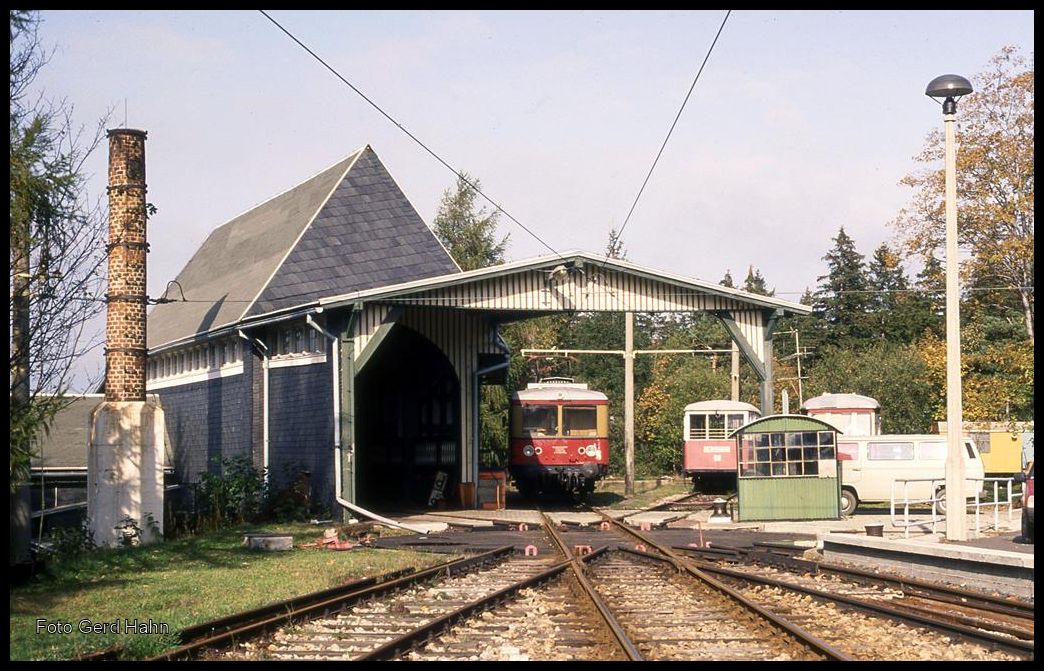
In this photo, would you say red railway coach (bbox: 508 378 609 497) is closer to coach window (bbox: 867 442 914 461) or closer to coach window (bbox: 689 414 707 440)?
coach window (bbox: 689 414 707 440)

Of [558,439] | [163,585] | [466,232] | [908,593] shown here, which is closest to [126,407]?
[163,585]

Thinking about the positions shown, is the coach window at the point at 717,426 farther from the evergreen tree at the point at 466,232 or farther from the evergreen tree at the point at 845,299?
the evergreen tree at the point at 845,299

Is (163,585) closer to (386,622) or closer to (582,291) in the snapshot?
(386,622)

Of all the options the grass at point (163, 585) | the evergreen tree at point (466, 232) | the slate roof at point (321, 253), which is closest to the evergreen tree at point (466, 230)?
the evergreen tree at point (466, 232)

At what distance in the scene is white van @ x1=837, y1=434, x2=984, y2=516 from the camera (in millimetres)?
25156

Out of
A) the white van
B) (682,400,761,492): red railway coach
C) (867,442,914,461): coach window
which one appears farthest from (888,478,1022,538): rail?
(682,400,761,492): red railway coach

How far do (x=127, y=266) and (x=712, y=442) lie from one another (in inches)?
704

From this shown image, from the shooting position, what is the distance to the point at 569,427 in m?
30.3

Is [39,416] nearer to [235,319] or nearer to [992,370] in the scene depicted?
[235,319]

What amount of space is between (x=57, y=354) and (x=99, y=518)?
328 inches

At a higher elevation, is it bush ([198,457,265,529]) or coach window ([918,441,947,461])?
coach window ([918,441,947,461])

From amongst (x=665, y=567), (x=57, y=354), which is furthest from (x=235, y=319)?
(x=665, y=567)

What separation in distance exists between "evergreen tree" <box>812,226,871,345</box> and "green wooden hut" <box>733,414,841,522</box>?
Answer: 49.3 meters

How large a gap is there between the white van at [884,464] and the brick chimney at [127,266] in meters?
14.4
